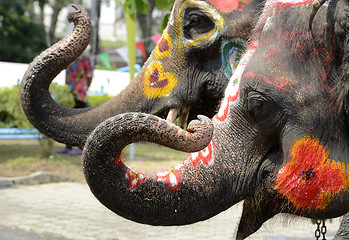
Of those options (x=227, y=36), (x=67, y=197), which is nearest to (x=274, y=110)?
(x=227, y=36)

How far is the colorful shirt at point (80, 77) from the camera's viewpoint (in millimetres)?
8219

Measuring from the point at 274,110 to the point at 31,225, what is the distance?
4568mm

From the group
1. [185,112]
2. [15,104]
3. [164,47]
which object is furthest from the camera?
[15,104]

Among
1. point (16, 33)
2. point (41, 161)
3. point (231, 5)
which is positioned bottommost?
point (16, 33)

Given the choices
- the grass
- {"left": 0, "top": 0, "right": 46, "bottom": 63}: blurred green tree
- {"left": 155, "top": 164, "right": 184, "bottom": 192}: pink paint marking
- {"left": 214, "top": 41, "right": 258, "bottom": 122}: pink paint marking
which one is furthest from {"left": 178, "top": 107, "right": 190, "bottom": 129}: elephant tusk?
{"left": 0, "top": 0, "right": 46, "bottom": 63}: blurred green tree

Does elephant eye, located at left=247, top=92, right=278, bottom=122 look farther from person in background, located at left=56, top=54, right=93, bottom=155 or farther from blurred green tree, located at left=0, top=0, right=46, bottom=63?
blurred green tree, located at left=0, top=0, right=46, bottom=63

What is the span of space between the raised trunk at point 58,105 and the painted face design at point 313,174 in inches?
51.1

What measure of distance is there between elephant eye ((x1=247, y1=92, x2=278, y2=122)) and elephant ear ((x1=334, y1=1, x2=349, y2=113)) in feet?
0.74

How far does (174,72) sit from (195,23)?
29cm

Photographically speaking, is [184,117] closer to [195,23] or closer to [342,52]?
[195,23]

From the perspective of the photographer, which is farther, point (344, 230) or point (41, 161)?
point (41, 161)

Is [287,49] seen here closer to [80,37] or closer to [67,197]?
[80,37]

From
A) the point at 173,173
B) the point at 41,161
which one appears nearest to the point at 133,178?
the point at 173,173

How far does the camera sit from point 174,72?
3270mm
